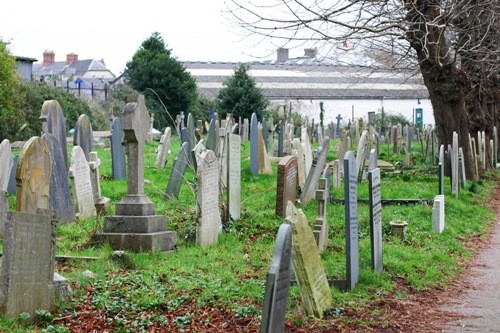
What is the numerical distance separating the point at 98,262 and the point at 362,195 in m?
8.75

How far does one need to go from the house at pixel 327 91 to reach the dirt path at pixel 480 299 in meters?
50.2

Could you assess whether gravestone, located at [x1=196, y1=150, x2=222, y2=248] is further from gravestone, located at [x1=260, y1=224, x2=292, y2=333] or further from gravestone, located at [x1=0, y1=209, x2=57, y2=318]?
gravestone, located at [x1=260, y1=224, x2=292, y2=333]

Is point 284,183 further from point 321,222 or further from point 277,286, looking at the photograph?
point 277,286

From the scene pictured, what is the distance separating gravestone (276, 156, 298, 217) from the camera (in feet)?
44.5

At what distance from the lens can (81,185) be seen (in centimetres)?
1364

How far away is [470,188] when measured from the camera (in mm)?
19984

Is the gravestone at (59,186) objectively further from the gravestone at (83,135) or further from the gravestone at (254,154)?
the gravestone at (254,154)

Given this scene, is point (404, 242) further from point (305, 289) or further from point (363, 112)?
point (363, 112)

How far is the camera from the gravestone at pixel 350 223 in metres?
8.96

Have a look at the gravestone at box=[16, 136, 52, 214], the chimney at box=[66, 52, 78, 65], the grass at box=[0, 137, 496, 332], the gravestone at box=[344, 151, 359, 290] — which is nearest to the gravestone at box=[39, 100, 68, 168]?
the grass at box=[0, 137, 496, 332]

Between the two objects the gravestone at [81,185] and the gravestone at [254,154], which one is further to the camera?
the gravestone at [254,154]

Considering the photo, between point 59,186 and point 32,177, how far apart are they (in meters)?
3.67

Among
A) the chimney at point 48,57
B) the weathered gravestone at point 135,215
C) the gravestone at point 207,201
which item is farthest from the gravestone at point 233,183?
the chimney at point 48,57

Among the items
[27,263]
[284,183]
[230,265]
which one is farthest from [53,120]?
[27,263]
